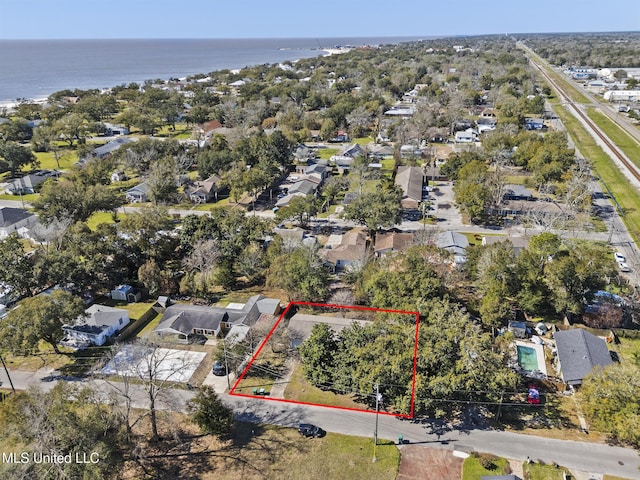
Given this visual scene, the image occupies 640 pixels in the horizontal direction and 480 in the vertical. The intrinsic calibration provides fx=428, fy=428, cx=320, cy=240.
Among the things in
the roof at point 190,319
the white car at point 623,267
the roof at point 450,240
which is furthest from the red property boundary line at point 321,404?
the white car at point 623,267

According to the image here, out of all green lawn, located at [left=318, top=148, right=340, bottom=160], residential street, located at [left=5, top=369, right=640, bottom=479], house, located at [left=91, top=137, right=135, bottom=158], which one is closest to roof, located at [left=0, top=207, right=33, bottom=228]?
house, located at [left=91, top=137, right=135, bottom=158]

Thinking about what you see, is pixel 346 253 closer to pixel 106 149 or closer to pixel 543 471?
pixel 543 471

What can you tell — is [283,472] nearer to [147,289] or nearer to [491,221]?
[147,289]

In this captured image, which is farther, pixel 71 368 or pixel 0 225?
pixel 0 225

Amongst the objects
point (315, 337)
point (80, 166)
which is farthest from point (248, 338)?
point (80, 166)

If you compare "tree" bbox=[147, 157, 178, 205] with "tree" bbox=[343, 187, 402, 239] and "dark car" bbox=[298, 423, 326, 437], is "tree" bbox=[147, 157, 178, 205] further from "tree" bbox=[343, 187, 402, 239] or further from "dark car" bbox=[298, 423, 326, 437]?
"dark car" bbox=[298, 423, 326, 437]

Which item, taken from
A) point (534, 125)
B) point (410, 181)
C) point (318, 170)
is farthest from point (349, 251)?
point (534, 125)
